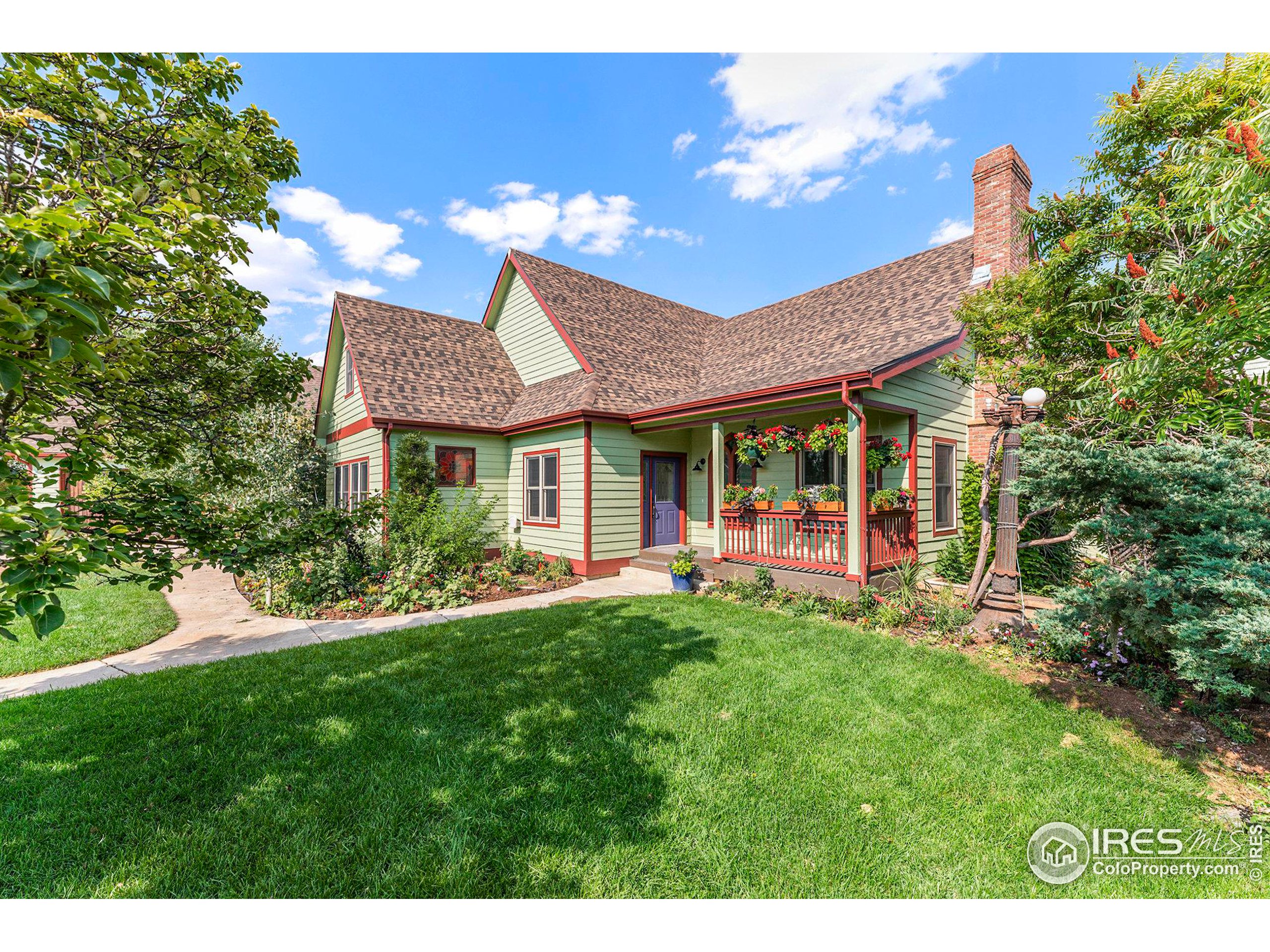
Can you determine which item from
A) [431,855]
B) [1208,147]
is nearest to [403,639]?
[431,855]

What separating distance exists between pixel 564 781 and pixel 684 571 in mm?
5530

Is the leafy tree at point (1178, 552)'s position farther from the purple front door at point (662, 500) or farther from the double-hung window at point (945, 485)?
the purple front door at point (662, 500)

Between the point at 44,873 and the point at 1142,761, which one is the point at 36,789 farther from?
the point at 1142,761

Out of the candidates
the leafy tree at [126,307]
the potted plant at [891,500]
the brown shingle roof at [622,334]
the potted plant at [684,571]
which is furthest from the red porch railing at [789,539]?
the leafy tree at [126,307]

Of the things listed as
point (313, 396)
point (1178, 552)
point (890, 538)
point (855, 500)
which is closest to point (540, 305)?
point (855, 500)

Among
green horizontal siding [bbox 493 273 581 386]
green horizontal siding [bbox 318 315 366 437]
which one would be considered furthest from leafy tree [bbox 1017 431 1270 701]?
green horizontal siding [bbox 318 315 366 437]

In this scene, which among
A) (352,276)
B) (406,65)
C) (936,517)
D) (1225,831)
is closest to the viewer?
(1225,831)

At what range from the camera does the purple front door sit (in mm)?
10898

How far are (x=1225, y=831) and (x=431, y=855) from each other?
14.4ft

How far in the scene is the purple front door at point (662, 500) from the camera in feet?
35.8

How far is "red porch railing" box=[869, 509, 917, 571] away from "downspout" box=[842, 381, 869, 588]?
42cm

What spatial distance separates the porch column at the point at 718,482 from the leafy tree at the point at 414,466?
20.2 feet

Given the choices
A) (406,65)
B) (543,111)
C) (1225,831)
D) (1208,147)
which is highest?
(543,111)

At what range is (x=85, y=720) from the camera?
3848 mm
